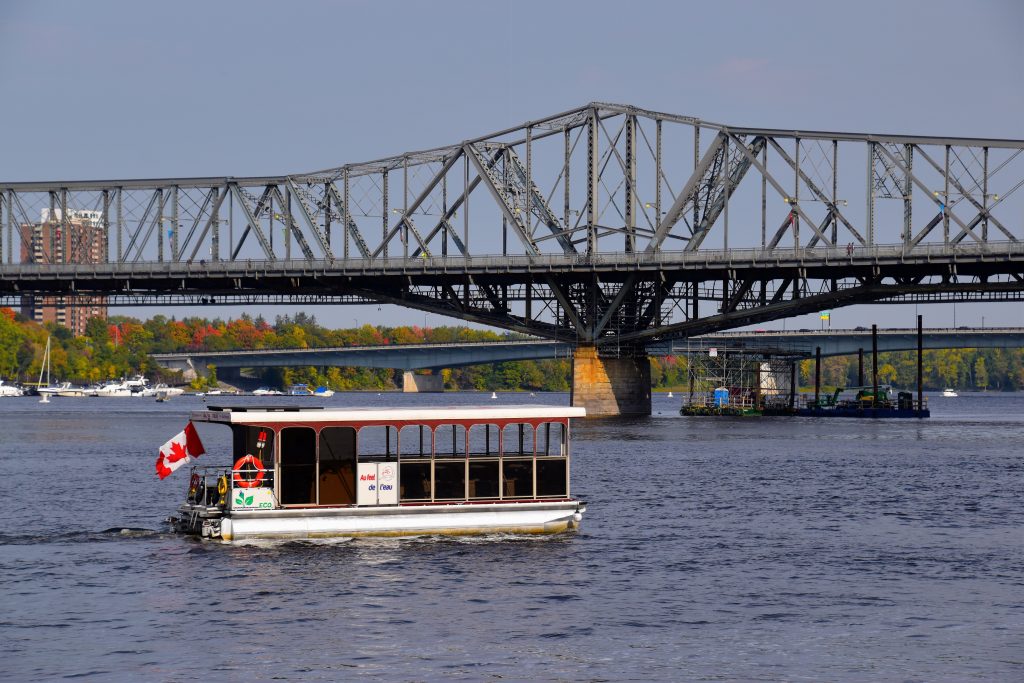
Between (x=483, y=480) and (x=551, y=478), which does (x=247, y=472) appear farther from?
(x=551, y=478)

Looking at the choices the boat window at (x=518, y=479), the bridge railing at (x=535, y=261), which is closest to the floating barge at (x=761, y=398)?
the bridge railing at (x=535, y=261)

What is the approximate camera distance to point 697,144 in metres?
134

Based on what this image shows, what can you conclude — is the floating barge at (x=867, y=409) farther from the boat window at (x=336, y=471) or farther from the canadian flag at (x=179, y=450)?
the canadian flag at (x=179, y=450)

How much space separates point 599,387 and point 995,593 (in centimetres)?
9962

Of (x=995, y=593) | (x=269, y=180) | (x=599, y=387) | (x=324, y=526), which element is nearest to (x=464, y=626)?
(x=324, y=526)

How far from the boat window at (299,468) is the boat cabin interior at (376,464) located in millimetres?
25

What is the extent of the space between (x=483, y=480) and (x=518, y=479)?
97cm

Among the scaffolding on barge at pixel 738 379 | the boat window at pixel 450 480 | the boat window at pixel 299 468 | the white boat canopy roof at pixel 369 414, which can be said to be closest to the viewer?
the white boat canopy roof at pixel 369 414

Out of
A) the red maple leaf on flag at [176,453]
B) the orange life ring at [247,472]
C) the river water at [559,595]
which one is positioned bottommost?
the river water at [559,595]

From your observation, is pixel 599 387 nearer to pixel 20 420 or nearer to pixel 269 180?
pixel 269 180

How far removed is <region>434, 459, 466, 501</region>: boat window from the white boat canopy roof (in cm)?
128

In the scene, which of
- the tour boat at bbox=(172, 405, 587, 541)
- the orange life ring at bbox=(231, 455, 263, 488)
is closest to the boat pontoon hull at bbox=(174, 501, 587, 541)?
the tour boat at bbox=(172, 405, 587, 541)

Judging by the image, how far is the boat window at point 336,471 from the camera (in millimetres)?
37688

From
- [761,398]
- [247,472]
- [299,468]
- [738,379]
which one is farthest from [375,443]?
[738,379]
